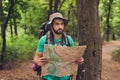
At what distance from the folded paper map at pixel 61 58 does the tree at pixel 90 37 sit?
1.05m

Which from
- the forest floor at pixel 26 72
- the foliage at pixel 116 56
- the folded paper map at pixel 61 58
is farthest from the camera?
the foliage at pixel 116 56

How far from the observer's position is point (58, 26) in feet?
15.1

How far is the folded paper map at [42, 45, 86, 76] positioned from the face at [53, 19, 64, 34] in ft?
0.87

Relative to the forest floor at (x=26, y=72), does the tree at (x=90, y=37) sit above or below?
above

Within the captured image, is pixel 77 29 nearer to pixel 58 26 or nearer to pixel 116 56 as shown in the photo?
pixel 58 26

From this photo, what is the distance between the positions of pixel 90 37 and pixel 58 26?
46.7 inches

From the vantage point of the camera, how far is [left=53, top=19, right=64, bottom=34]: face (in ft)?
15.0

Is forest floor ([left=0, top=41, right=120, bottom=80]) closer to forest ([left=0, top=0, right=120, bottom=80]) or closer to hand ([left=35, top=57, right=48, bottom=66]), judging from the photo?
forest ([left=0, top=0, right=120, bottom=80])

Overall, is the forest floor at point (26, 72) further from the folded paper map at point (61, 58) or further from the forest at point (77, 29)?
the folded paper map at point (61, 58)

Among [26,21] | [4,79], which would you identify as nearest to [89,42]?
[4,79]

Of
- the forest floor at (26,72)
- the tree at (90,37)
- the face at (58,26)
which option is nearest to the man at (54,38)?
the face at (58,26)

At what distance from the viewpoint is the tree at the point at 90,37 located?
556 centimetres

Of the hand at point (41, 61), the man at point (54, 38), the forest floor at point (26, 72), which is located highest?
the man at point (54, 38)

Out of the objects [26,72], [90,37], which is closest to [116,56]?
[26,72]
